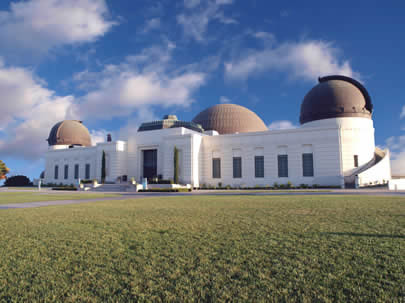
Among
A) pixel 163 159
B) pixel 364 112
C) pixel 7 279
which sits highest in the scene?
pixel 364 112

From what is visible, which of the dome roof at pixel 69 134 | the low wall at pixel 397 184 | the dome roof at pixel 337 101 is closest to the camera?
the low wall at pixel 397 184

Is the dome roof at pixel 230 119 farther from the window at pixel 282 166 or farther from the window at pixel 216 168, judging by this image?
A: the window at pixel 282 166

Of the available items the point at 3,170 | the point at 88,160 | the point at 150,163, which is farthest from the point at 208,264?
the point at 3,170

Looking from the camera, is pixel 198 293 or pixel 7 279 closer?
pixel 198 293

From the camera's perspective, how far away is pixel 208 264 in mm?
3854

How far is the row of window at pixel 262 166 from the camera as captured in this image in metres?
33.1

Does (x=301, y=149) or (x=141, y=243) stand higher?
(x=301, y=149)

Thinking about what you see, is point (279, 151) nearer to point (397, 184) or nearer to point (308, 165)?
point (308, 165)

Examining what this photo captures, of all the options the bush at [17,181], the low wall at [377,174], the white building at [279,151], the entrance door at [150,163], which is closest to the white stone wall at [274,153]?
the white building at [279,151]

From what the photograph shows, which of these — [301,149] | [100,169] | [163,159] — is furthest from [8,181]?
[301,149]

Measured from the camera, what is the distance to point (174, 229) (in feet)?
21.2

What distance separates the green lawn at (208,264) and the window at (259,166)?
2872 cm

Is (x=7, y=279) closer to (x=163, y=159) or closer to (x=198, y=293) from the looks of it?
(x=198, y=293)

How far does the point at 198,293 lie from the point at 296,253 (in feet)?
6.64
